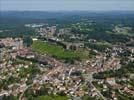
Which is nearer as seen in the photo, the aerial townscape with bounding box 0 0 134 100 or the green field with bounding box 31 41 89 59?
the aerial townscape with bounding box 0 0 134 100

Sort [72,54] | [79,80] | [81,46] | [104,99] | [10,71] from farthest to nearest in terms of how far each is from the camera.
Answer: [81,46] < [72,54] < [10,71] < [79,80] < [104,99]

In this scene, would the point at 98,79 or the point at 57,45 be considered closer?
the point at 98,79

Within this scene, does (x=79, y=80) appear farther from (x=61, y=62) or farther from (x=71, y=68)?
(x=61, y=62)

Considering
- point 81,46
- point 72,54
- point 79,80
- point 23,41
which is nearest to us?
point 79,80

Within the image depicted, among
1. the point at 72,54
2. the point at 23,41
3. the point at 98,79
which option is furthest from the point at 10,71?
the point at 23,41

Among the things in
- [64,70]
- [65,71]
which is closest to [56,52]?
[64,70]

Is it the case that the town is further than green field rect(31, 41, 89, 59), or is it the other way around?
green field rect(31, 41, 89, 59)

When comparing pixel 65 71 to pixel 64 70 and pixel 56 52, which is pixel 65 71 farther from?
pixel 56 52
